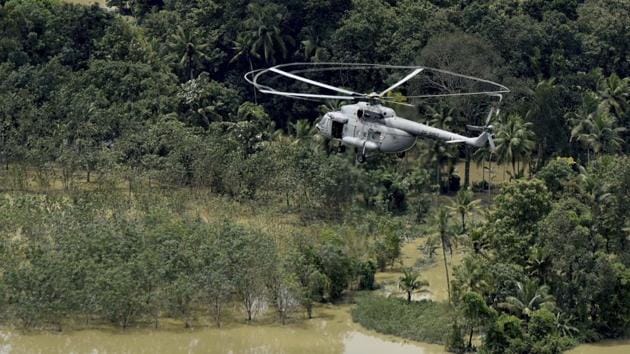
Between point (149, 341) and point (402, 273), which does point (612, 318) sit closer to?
point (402, 273)

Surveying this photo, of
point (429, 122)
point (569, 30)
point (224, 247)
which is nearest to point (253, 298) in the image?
point (224, 247)

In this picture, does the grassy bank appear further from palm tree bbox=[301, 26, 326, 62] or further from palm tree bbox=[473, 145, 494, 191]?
palm tree bbox=[301, 26, 326, 62]

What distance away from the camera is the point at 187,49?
207ft

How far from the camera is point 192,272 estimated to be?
4350 cm

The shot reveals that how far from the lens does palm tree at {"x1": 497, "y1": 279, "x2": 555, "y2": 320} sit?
4088 cm

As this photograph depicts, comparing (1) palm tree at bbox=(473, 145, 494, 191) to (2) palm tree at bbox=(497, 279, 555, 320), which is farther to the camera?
(1) palm tree at bbox=(473, 145, 494, 191)

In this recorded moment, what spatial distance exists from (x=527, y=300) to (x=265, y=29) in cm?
2537

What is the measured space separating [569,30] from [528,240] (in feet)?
68.4

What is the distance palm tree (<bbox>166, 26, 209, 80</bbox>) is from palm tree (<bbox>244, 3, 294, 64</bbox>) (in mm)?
2500

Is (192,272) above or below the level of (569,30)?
below

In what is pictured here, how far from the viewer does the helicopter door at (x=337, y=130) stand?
44375 mm

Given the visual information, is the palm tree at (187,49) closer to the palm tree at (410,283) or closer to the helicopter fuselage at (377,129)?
the helicopter fuselage at (377,129)

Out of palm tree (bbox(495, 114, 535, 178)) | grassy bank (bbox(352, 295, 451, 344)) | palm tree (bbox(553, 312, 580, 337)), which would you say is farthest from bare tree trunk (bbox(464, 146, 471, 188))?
palm tree (bbox(553, 312, 580, 337))

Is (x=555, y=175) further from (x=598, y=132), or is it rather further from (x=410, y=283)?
(x=410, y=283)
